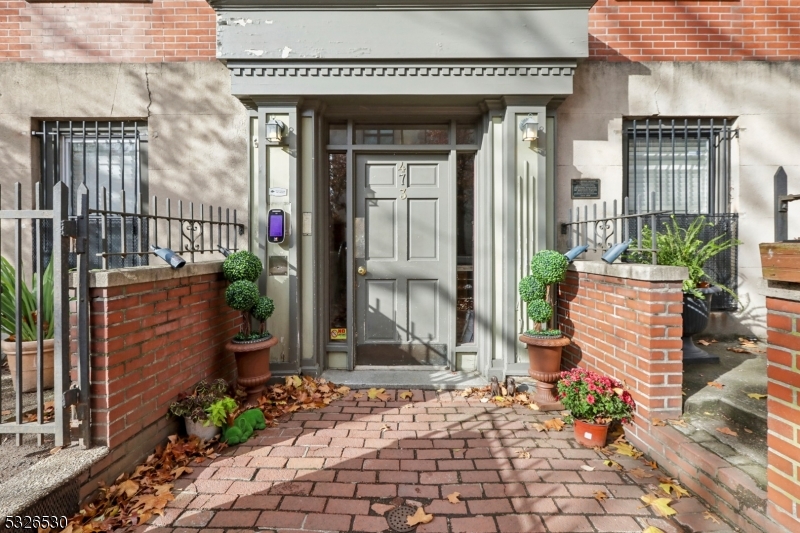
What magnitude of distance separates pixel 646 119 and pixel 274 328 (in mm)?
4745

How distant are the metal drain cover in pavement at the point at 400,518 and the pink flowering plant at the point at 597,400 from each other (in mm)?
1471

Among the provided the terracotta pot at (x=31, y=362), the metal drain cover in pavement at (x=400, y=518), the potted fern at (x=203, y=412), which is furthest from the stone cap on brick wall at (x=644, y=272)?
the terracotta pot at (x=31, y=362)

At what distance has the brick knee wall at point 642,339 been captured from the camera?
2.92m

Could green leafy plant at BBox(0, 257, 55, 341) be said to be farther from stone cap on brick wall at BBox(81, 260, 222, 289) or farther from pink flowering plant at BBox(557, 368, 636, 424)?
pink flowering plant at BBox(557, 368, 636, 424)

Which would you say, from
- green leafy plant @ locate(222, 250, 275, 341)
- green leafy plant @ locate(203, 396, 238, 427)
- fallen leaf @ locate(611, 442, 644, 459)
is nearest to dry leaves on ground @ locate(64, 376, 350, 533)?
green leafy plant @ locate(203, 396, 238, 427)

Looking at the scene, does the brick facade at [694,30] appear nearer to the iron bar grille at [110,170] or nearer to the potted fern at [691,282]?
the potted fern at [691,282]

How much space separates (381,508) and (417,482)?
342 mm

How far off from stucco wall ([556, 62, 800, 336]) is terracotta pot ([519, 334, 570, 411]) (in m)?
1.52

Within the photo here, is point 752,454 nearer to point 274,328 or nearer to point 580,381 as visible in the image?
point 580,381

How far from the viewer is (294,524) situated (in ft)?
7.34

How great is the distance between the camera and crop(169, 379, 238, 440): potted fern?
A: 3072 mm

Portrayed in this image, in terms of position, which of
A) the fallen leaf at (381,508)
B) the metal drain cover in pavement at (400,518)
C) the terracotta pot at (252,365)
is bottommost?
the metal drain cover in pavement at (400,518)

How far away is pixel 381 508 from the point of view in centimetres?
235

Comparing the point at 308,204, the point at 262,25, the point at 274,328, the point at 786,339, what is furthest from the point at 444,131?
the point at 786,339
